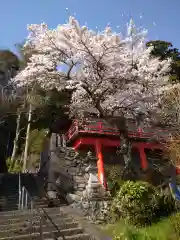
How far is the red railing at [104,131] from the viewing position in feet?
52.7

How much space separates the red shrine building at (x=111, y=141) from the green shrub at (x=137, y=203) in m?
6.44

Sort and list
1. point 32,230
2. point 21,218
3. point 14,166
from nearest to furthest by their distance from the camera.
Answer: point 32,230, point 21,218, point 14,166

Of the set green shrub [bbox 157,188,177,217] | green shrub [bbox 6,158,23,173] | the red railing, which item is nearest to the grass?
green shrub [bbox 157,188,177,217]

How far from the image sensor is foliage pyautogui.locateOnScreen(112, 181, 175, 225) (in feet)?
25.7

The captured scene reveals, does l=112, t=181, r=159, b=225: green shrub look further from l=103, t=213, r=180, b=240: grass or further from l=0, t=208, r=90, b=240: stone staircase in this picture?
l=0, t=208, r=90, b=240: stone staircase

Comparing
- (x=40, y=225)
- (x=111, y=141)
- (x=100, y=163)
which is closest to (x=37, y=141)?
(x=111, y=141)

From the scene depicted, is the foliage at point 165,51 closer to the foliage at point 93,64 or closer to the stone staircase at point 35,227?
the foliage at point 93,64

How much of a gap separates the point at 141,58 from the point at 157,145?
6863 millimetres

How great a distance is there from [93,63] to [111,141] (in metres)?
7.02

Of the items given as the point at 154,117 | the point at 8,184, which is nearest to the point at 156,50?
the point at 154,117

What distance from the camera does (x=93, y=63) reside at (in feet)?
37.4

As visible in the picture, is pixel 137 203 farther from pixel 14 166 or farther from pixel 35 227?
pixel 14 166

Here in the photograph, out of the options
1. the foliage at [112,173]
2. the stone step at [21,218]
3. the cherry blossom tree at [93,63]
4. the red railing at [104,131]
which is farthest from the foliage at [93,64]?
the stone step at [21,218]

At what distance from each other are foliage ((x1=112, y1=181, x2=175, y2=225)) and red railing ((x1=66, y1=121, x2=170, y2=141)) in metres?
7.78
